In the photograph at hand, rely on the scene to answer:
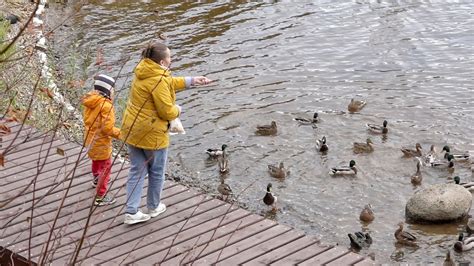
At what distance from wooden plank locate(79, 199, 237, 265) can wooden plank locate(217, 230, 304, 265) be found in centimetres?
59

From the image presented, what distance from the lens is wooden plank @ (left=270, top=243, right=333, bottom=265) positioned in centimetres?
835

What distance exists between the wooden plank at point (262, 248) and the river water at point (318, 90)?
382cm

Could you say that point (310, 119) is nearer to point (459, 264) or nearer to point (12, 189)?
point (459, 264)

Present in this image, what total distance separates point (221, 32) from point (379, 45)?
426cm

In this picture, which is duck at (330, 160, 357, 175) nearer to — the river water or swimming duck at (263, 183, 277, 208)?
the river water

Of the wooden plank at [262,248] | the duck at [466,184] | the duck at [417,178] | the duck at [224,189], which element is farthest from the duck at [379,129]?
the wooden plank at [262,248]

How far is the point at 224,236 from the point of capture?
8.92 metres

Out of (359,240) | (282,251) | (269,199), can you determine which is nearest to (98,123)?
(282,251)

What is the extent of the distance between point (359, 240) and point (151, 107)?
16.4ft

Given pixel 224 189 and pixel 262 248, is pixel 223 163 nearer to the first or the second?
pixel 224 189

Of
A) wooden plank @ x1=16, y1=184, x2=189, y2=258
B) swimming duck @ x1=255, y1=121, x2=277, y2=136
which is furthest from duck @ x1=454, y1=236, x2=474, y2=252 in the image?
swimming duck @ x1=255, y1=121, x2=277, y2=136

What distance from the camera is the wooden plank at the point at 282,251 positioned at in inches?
331

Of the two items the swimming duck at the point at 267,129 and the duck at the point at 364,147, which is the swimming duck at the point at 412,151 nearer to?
the duck at the point at 364,147

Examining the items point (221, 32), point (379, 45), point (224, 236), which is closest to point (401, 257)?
point (224, 236)
